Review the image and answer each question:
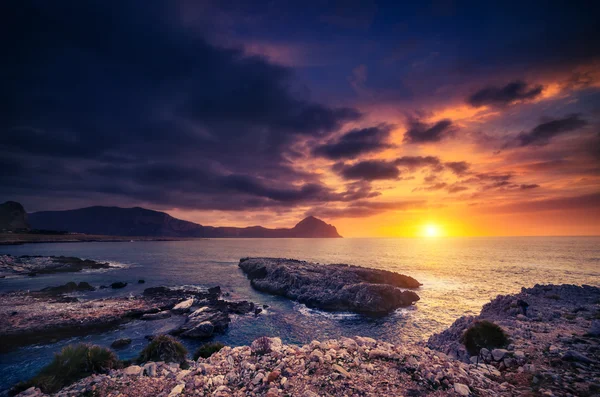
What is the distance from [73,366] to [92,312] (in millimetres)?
21214

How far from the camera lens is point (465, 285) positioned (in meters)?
47.9

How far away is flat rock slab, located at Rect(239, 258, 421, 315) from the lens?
33.7 m

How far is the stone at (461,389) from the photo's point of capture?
8.03 meters

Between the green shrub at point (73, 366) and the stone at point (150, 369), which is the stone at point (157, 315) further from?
the stone at point (150, 369)

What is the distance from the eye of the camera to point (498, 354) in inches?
469

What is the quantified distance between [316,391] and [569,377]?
1002 centimetres

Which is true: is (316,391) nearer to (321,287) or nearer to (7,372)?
(7,372)

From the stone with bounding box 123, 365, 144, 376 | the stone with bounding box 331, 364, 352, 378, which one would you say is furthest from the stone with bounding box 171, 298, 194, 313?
the stone with bounding box 331, 364, 352, 378

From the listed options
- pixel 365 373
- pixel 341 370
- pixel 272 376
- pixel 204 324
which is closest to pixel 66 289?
pixel 204 324

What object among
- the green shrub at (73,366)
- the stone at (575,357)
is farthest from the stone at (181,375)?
the stone at (575,357)

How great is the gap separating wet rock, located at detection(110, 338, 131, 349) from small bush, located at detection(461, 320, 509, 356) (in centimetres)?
2655

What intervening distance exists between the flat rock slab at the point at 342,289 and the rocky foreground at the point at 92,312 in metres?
9.51

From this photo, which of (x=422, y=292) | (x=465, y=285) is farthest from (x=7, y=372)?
(x=465, y=285)

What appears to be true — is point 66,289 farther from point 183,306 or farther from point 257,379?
point 257,379
